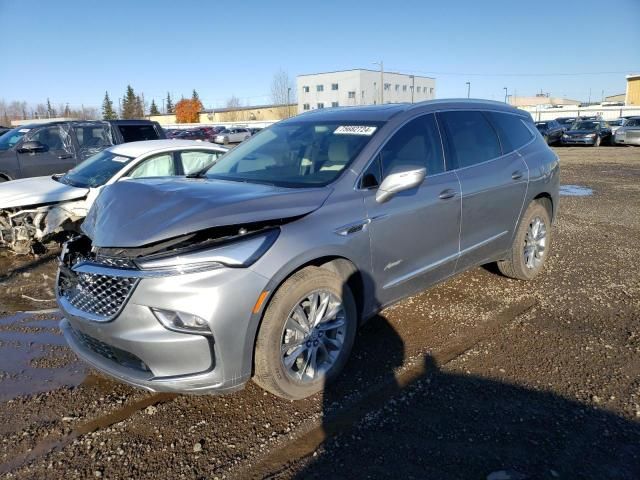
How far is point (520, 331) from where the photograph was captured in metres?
4.21

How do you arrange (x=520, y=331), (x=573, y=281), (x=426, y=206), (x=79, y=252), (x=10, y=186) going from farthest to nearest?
(x=10, y=186)
(x=573, y=281)
(x=520, y=331)
(x=426, y=206)
(x=79, y=252)

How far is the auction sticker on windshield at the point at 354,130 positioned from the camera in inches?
151

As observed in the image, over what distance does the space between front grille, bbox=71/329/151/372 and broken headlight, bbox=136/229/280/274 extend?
533mm

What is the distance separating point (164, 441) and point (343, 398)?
44.1 inches

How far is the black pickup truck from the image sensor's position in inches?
385

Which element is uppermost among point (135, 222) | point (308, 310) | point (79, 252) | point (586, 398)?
point (135, 222)

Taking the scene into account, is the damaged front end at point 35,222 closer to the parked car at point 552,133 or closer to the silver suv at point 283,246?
the silver suv at point 283,246

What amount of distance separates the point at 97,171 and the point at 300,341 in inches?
196

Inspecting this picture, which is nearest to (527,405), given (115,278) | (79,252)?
(115,278)

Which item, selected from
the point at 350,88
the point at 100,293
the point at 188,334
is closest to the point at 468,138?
the point at 188,334

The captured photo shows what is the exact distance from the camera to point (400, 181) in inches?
133

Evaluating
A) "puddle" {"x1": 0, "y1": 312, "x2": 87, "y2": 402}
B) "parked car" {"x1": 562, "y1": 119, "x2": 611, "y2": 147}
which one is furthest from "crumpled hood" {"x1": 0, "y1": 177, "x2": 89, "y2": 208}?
"parked car" {"x1": 562, "y1": 119, "x2": 611, "y2": 147}

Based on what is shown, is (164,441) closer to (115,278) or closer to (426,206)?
(115,278)

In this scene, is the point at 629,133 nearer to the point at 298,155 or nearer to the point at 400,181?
the point at 298,155
